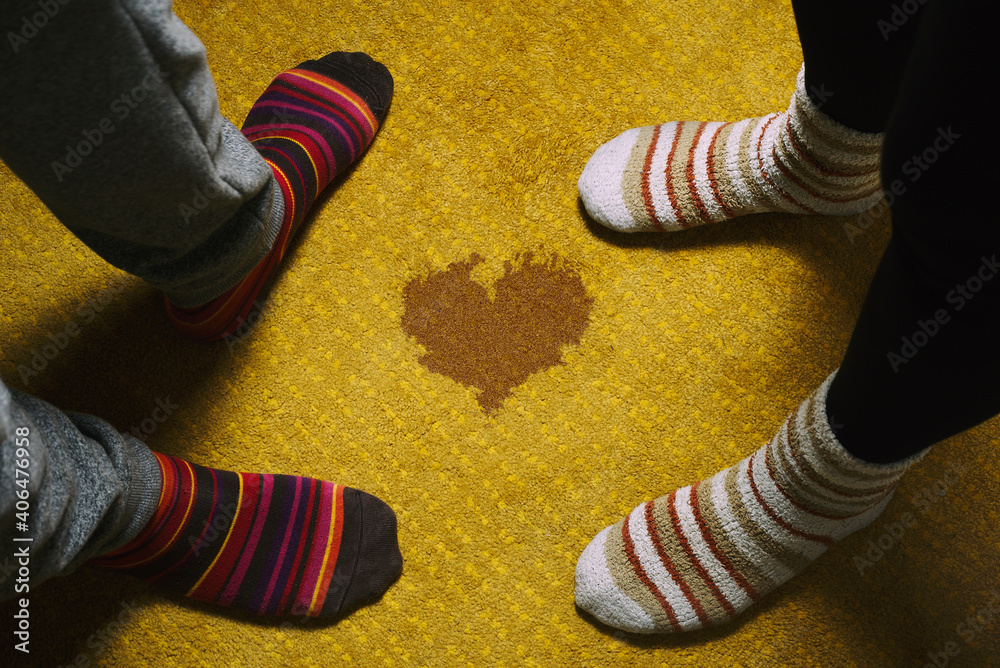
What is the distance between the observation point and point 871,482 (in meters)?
0.52

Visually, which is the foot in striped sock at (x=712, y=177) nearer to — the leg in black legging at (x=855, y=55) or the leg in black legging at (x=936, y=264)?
the leg in black legging at (x=855, y=55)

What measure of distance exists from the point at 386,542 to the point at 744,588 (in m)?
0.35

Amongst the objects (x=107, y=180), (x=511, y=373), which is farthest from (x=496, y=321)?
(x=107, y=180)

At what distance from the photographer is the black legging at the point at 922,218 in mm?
280

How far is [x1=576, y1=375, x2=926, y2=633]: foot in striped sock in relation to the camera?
1.94 ft

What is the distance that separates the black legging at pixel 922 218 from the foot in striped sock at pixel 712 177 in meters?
0.10

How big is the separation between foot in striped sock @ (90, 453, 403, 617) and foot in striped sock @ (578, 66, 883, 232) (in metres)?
0.42

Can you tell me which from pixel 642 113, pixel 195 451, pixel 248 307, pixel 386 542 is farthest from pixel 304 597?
pixel 642 113

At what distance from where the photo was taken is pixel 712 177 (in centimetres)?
71

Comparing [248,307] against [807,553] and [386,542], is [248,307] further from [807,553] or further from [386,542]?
[807,553]

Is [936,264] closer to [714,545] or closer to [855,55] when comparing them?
[855,55]

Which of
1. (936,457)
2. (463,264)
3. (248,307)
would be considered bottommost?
(248,307)

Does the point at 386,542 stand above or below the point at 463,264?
below

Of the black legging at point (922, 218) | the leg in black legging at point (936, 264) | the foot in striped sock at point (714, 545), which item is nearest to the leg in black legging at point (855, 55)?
the black legging at point (922, 218)
